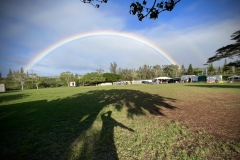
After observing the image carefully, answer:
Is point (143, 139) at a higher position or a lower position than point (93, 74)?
lower

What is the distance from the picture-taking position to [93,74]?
6431cm

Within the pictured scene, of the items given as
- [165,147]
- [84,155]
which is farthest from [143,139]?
[84,155]

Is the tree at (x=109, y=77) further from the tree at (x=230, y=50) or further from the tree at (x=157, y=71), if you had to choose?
the tree at (x=230, y=50)

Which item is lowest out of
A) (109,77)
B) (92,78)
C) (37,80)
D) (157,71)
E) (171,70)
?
(37,80)

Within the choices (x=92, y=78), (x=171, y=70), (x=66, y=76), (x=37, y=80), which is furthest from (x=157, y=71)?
(x=37, y=80)

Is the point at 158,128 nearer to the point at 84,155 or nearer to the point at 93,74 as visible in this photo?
the point at 84,155

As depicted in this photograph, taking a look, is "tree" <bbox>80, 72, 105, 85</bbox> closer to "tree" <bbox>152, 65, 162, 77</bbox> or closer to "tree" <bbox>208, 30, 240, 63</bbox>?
"tree" <bbox>152, 65, 162, 77</bbox>

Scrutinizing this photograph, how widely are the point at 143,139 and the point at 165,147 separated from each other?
2.30 feet

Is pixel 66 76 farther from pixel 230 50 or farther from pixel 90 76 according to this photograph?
pixel 230 50

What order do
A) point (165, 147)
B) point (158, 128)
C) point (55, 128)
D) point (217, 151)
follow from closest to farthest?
1. point (217, 151)
2. point (165, 147)
3. point (158, 128)
4. point (55, 128)

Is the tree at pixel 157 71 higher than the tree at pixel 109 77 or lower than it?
higher

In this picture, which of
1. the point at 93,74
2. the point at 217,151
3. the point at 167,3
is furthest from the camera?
the point at 93,74

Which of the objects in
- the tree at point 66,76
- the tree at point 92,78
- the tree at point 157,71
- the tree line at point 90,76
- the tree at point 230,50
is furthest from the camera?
the tree at point 157,71

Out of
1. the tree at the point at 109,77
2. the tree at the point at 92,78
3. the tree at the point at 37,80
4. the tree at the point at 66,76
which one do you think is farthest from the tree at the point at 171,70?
the tree at the point at 37,80
